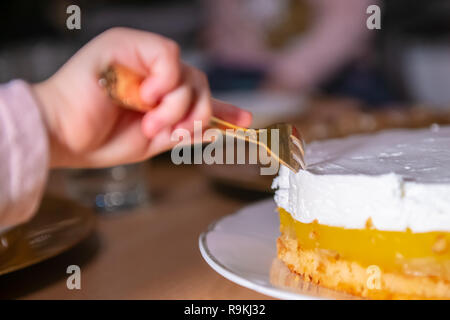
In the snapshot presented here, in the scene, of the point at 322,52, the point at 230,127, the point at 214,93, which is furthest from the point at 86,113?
the point at 322,52

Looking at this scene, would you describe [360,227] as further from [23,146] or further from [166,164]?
[166,164]

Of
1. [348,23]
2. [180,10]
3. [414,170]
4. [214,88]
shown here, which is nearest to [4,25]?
[180,10]
